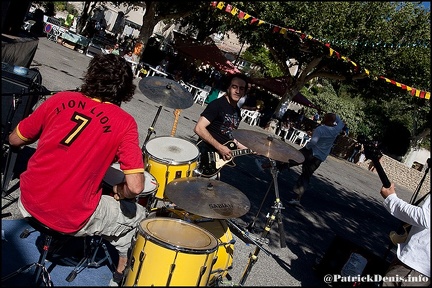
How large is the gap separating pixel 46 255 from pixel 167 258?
100 cm

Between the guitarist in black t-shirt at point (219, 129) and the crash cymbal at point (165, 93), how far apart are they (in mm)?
372

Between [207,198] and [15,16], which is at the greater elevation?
[15,16]

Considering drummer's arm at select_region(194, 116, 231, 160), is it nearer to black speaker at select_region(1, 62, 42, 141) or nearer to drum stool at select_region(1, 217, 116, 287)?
drum stool at select_region(1, 217, 116, 287)

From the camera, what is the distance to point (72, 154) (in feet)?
8.91

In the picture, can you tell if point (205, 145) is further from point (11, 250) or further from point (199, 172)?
point (11, 250)

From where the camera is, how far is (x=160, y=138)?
496cm

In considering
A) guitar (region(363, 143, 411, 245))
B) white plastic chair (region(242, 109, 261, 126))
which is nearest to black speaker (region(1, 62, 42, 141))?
guitar (region(363, 143, 411, 245))

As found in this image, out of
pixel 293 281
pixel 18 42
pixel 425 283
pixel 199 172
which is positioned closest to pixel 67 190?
pixel 199 172

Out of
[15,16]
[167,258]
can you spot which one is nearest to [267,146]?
[167,258]

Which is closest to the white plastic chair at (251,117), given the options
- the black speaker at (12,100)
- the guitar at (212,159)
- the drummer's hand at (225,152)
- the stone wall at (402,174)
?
the stone wall at (402,174)

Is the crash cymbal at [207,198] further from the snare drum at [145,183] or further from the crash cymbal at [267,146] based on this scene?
the crash cymbal at [267,146]

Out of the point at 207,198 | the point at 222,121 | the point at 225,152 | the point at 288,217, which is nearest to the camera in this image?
the point at 207,198

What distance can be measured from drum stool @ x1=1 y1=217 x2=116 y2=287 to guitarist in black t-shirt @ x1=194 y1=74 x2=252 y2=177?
5.11 ft

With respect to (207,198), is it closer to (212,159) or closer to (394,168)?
(212,159)
